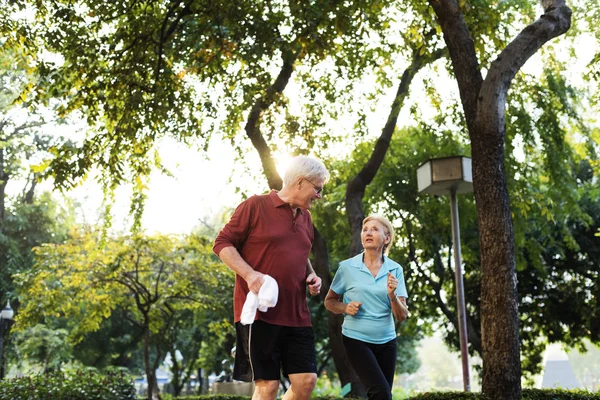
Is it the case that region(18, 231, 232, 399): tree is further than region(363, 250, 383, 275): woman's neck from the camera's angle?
Yes

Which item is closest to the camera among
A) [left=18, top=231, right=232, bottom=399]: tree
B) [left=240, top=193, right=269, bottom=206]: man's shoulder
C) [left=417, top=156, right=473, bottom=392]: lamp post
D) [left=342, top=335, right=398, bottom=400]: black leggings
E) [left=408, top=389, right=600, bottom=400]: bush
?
[left=240, top=193, right=269, bottom=206]: man's shoulder

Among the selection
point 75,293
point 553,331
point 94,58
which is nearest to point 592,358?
point 553,331

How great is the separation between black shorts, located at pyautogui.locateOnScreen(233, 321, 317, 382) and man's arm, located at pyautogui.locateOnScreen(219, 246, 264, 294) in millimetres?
321

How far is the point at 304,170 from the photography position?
432cm

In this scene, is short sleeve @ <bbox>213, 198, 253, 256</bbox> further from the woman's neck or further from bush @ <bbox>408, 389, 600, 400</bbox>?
bush @ <bbox>408, 389, 600, 400</bbox>

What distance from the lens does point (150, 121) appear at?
10281 mm

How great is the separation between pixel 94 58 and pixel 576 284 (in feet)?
52.6

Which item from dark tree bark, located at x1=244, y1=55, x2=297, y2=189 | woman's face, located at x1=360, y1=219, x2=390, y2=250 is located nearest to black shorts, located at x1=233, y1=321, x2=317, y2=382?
woman's face, located at x1=360, y1=219, x2=390, y2=250

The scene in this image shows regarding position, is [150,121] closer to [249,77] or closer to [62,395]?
Answer: [249,77]

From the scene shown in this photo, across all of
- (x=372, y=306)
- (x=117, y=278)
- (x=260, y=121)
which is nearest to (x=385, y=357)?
(x=372, y=306)

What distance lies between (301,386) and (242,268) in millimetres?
745

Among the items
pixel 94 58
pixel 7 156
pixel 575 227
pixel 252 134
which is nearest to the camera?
pixel 94 58

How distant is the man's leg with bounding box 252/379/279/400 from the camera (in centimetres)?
406

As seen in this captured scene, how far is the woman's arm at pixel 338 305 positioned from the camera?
16.4 feet
